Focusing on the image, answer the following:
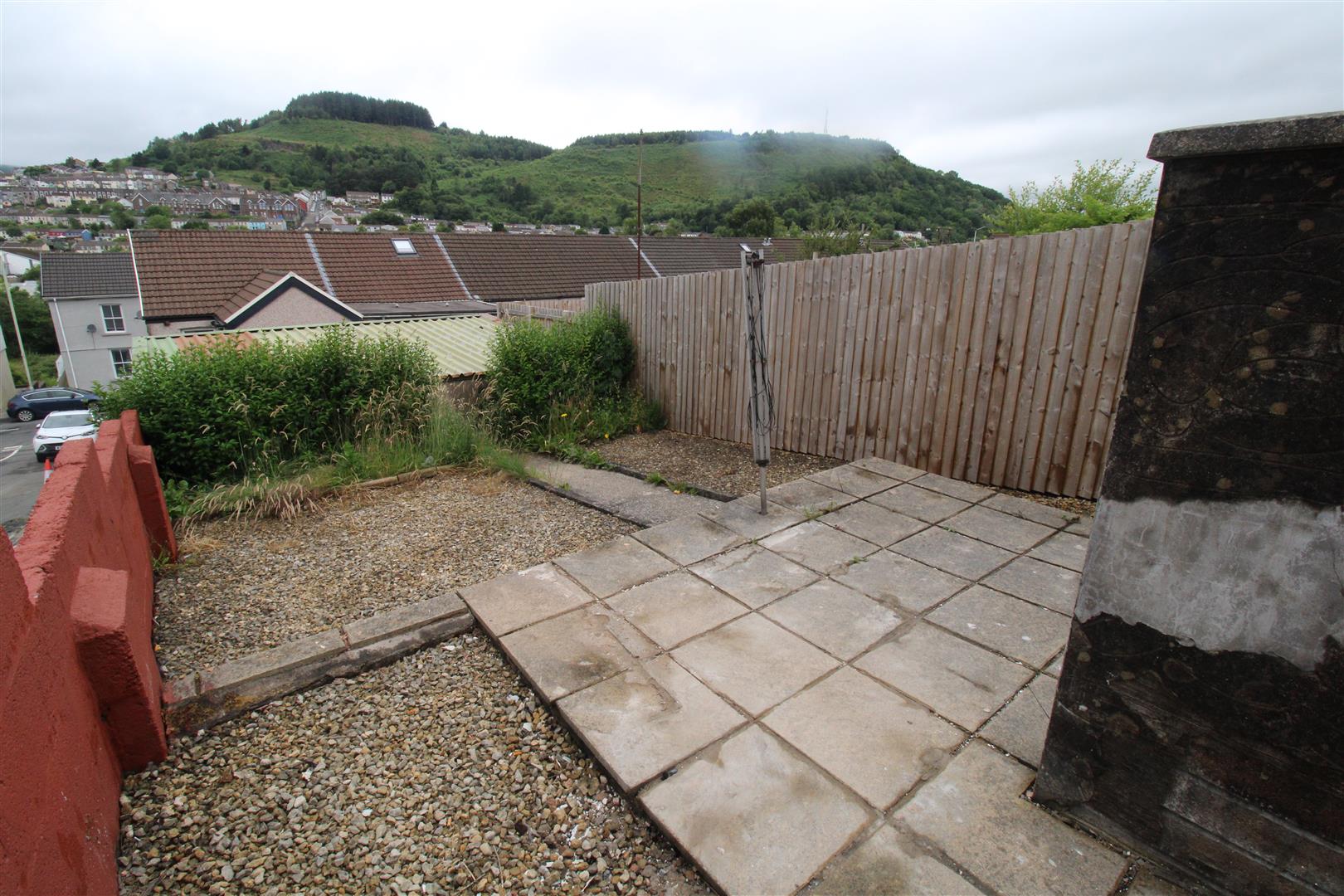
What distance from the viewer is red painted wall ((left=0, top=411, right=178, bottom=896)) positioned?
1159mm

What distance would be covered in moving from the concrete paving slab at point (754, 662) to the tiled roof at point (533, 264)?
1853 cm

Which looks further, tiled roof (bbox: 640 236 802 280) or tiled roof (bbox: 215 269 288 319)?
tiled roof (bbox: 640 236 802 280)

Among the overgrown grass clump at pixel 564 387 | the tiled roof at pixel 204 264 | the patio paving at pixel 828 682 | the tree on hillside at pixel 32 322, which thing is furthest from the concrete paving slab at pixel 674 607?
the tree on hillside at pixel 32 322

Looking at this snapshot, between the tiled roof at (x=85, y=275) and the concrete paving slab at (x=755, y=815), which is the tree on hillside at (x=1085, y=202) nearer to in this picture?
the concrete paving slab at (x=755, y=815)

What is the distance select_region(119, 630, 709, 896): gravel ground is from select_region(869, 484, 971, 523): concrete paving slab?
277 centimetres

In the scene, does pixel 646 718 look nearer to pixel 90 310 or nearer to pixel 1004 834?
pixel 1004 834

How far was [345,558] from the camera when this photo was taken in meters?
3.78

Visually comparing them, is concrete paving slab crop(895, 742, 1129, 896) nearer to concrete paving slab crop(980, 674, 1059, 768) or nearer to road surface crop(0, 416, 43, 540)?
concrete paving slab crop(980, 674, 1059, 768)

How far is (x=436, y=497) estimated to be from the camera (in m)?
4.91

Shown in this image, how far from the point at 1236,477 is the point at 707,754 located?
1637 mm

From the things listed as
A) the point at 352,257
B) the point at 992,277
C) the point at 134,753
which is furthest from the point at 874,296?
the point at 352,257

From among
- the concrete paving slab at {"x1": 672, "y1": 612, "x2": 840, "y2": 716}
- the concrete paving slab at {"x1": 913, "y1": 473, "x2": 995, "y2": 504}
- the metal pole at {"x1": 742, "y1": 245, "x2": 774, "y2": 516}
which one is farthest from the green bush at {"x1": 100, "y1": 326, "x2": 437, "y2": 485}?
the concrete paving slab at {"x1": 913, "y1": 473, "x2": 995, "y2": 504}

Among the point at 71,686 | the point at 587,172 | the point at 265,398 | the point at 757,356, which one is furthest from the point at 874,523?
the point at 587,172

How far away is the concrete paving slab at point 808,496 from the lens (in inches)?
163
